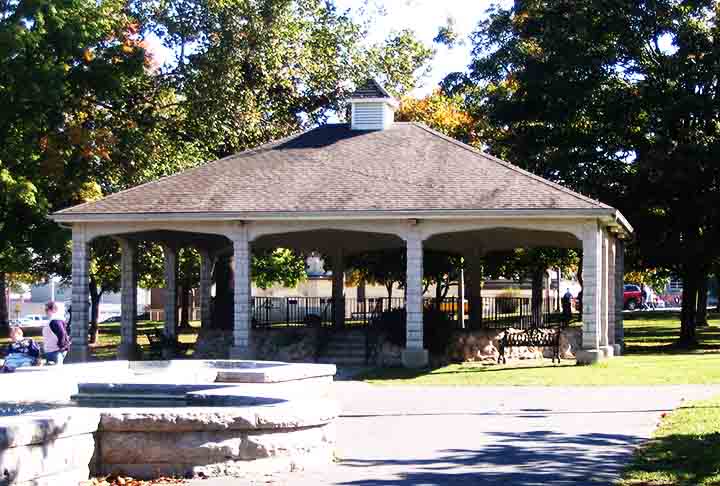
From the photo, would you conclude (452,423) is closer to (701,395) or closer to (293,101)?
(701,395)

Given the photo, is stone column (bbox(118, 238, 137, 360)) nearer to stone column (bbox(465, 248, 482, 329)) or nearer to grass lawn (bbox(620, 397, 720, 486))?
stone column (bbox(465, 248, 482, 329))

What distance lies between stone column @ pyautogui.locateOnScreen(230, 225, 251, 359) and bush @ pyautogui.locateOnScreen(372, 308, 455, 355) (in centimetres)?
344

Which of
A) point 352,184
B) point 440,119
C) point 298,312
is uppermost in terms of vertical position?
point 440,119

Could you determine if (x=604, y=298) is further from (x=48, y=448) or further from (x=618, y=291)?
(x=48, y=448)

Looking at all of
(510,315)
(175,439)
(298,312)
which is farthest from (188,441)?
(298,312)

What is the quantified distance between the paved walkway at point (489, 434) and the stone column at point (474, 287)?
1110 centimetres

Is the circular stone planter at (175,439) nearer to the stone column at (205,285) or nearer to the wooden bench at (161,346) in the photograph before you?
the wooden bench at (161,346)

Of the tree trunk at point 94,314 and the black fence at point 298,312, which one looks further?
the tree trunk at point 94,314

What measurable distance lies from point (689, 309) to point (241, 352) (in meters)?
17.0

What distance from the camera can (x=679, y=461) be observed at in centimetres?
1205

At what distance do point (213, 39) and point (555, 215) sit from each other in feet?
50.6

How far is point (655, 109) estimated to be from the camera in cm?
3606

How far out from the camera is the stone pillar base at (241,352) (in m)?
27.1

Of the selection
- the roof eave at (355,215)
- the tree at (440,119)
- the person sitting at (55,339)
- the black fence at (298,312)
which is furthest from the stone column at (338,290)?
the person sitting at (55,339)
